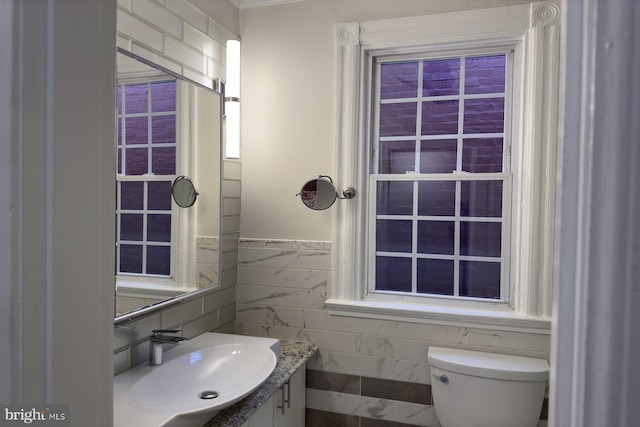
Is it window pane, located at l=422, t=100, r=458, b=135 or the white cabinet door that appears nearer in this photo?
the white cabinet door

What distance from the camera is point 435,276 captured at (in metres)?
2.24

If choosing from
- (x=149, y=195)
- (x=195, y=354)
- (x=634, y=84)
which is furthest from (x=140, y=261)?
(x=634, y=84)

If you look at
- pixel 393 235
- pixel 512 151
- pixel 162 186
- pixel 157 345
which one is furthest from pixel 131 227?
pixel 512 151

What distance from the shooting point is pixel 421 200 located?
7.38 feet

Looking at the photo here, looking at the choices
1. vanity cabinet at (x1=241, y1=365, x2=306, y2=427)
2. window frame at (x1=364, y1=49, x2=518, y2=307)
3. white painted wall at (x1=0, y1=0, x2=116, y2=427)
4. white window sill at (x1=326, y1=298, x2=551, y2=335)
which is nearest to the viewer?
white painted wall at (x1=0, y1=0, x2=116, y2=427)

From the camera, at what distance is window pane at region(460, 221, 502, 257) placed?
2143 mm

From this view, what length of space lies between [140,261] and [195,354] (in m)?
0.49

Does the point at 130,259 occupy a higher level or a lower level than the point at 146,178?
lower

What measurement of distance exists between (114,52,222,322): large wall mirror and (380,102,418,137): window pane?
2.80 feet

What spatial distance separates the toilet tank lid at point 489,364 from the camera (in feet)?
6.08

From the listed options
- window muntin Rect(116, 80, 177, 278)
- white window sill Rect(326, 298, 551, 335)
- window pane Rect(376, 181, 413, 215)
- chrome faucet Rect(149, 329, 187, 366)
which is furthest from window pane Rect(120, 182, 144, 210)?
window pane Rect(376, 181, 413, 215)

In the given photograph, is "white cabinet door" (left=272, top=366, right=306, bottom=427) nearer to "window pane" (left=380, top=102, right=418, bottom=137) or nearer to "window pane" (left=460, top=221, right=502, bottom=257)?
"window pane" (left=460, top=221, right=502, bottom=257)

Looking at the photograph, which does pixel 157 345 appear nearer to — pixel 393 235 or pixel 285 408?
pixel 285 408

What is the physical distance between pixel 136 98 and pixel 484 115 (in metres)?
1.59
